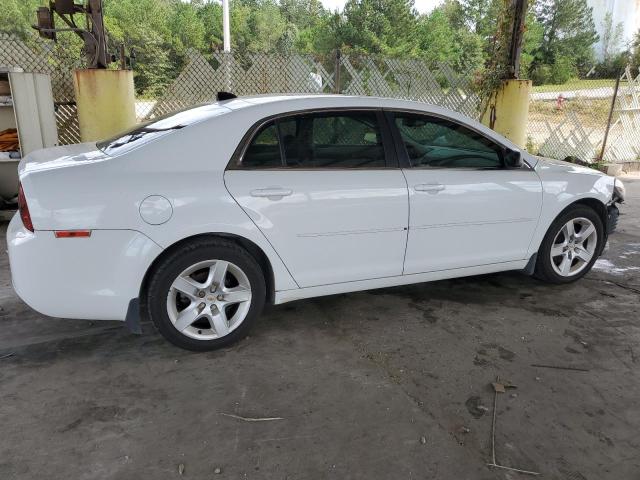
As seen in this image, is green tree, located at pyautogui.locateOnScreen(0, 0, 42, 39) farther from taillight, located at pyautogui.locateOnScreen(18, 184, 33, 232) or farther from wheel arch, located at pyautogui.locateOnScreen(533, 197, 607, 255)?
wheel arch, located at pyautogui.locateOnScreen(533, 197, 607, 255)

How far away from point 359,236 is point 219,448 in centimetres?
164

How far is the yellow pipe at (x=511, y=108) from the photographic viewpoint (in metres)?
8.09

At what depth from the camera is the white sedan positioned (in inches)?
115

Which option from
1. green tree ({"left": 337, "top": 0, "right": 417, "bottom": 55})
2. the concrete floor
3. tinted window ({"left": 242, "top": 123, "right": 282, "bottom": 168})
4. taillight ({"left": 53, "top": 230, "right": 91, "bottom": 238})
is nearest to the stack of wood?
the concrete floor

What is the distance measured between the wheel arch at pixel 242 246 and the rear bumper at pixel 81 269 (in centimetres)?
7

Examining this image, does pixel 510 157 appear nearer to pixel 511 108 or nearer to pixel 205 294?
pixel 205 294

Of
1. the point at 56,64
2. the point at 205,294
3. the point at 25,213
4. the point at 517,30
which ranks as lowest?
the point at 205,294

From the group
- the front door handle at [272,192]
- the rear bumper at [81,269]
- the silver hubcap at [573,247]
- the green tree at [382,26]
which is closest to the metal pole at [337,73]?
the silver hubcap at [573,247]

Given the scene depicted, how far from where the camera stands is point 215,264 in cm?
318

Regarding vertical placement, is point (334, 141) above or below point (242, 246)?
above

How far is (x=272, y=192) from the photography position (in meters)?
3.21

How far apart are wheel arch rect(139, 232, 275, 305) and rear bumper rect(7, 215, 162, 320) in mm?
70

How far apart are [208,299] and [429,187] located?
1702 millimetres

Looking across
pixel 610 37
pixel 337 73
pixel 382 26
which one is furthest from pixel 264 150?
pixel 610 37
